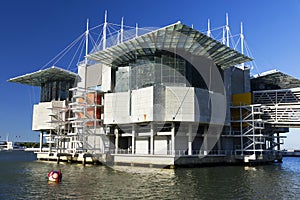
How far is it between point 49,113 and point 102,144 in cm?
2347

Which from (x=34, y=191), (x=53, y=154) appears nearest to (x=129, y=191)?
(x=34, y=191)

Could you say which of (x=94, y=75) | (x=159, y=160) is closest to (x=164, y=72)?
(x=159, y=160)

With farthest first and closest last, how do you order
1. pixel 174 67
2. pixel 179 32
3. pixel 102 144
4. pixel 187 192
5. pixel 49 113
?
pixel 49 113, pixel 102 144, pixel 174 67, pixel 179 32, pixel 187 192

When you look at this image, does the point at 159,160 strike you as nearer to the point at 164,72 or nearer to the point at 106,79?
the point at 164,72

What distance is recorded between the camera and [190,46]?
5966 centimetres

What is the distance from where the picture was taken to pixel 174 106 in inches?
2206

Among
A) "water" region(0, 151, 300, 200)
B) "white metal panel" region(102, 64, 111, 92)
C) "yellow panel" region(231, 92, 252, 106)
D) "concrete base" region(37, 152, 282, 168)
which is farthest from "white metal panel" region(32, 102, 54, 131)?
"yellow panel" region(231, 92, 252, 106)

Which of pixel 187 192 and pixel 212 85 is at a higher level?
pixel 212 85

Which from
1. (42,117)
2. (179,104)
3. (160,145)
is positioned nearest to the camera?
(179,104)

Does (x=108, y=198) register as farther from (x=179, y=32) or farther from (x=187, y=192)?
(x=179, y=32)

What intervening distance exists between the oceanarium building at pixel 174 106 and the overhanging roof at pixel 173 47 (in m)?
0.18

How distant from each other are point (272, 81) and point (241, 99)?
16.6 m

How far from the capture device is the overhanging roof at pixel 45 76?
81.1 meters

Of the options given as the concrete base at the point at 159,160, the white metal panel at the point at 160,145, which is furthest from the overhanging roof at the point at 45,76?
the white metal panel at the point at 160,145
